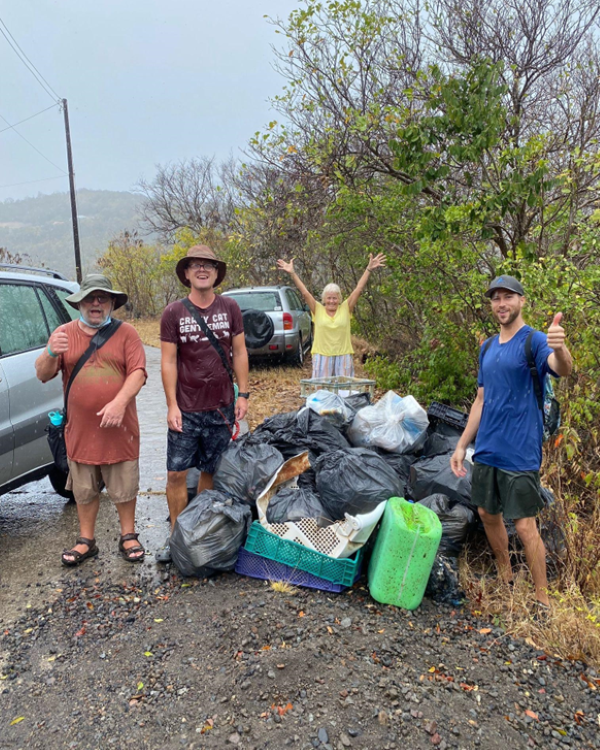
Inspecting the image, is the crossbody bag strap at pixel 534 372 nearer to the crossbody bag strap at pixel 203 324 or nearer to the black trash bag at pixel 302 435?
the black trash bag at pixel 302 435

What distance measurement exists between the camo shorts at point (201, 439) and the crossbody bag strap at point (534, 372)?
1.93 meters

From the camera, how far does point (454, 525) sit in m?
3.37

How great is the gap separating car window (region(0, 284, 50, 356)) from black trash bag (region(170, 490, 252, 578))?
175cm

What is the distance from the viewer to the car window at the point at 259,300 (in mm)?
10148

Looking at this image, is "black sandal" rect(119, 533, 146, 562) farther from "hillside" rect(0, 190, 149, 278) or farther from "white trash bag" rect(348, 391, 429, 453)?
"hillside" rect(0, 190, 149, 278)

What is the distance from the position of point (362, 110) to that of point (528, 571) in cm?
594

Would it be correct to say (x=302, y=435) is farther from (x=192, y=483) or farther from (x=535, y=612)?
(x=535, y=612)

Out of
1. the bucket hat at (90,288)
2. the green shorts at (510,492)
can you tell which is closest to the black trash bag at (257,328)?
the bucket hat at (90,288)

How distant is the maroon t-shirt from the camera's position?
3.45m

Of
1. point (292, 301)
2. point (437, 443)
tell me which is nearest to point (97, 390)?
point (437, 443)

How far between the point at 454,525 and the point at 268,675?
156 cm

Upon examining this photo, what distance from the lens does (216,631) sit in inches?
106

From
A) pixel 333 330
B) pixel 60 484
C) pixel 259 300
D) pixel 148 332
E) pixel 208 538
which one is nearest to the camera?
pixel 208 538

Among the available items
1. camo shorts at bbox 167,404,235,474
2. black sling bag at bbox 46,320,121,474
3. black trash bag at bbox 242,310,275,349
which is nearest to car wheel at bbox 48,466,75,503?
black sling bag at bbox 46,320,121,474
